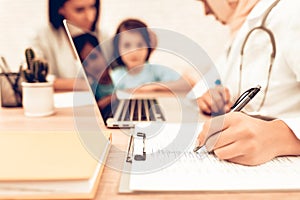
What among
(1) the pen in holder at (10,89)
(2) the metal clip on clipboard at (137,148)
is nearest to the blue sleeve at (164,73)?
(1) the pen in holder at (10,89)

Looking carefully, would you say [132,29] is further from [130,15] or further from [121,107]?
[121,107]

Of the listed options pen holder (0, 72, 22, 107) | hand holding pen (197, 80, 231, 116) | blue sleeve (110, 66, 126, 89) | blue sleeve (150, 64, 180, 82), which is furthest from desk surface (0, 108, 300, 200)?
blue sleeve (150, 64, 180, 82)

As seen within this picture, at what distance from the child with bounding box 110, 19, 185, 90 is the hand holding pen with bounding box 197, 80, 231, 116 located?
597 millimetres

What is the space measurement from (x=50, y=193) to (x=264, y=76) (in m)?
0.64

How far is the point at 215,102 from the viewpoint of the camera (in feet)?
2.57

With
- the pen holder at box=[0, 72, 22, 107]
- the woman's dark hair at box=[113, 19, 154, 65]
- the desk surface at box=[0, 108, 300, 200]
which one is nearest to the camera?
the desk surface at box=[0, 108, 300, 200]

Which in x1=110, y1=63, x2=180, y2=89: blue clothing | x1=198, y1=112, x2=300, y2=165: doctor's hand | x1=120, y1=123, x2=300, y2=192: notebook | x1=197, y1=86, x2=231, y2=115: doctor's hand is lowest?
x1=110, y1=63, x2=180, y2=89: blue clothing

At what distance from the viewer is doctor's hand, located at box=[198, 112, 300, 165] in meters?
0.42

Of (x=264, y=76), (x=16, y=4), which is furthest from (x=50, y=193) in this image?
(x=16, y=4)

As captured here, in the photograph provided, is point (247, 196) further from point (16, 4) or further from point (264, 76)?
point (16, 4)

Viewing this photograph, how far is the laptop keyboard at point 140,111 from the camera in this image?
0.73 meters

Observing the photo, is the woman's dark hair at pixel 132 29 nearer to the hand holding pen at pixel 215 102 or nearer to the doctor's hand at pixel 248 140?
the hand holding pen at pixel 215 102

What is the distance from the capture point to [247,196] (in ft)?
1.13

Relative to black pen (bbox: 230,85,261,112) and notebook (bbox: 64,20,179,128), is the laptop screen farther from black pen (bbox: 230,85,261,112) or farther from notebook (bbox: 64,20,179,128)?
black pen (bbox: 230,85,261,112)
